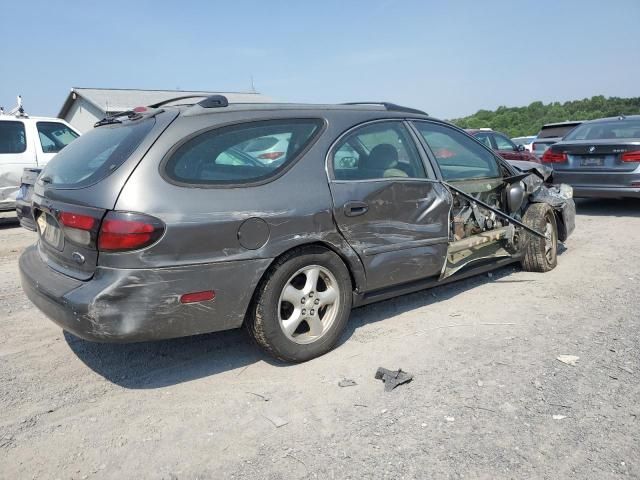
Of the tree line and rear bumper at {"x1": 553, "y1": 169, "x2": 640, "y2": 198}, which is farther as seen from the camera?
the tree line

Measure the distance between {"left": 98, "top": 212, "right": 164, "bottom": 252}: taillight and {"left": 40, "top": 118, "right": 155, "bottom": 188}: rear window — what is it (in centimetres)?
33

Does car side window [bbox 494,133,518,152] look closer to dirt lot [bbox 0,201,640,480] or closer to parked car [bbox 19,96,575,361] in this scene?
dirt lot [bbox 0,201,640,480]

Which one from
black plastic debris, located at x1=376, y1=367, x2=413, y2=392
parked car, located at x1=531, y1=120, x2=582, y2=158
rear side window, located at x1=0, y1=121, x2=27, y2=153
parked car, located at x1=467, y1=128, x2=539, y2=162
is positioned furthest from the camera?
parked car, located at x1=531, y1=120, x2=582, y2=158

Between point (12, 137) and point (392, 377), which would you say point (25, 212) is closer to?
point (12, 137)

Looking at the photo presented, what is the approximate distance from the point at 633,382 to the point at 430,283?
1530mm

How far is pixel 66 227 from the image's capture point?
2984 mm

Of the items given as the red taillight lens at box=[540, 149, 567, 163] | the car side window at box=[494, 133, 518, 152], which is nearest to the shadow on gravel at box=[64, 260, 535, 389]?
the red taillight lens at box=[540, 149, 567, 163]

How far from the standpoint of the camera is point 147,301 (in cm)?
279

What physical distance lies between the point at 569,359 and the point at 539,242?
2.01 m

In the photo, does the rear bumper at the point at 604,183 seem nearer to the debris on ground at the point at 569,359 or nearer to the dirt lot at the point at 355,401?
the dirt lot at the point at 355,401

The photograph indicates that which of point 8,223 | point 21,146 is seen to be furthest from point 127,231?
point 8,223

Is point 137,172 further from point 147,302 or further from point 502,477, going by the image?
point 502,477

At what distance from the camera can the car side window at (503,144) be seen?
42.2 ft

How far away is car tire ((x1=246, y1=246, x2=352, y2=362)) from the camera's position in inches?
124
